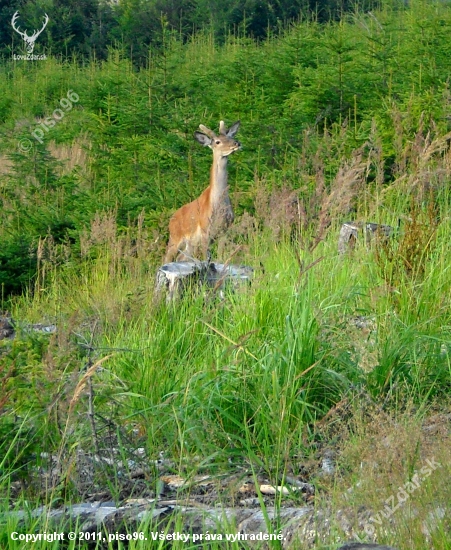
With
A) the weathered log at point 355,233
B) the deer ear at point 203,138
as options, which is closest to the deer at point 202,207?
the deer ear at point 203,138

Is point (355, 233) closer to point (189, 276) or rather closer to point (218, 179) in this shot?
point (189, 276)

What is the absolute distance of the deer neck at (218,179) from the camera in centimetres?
1052

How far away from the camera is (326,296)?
560cm

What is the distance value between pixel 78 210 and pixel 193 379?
7.51 meters

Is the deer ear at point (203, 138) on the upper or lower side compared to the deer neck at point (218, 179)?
upper

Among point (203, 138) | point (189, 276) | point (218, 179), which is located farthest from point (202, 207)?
point (189, 276)

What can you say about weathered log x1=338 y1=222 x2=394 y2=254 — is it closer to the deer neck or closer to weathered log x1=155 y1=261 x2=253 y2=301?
weathered log x1=155 y1=261 x2=253 y2=301

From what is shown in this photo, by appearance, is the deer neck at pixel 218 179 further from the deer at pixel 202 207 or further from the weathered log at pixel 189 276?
the weathered log at pixel 189 276

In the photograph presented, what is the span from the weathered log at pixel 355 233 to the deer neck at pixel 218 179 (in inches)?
134

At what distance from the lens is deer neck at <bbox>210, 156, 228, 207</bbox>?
10516 mm

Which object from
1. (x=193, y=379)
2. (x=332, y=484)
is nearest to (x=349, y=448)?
(x=332, y=484)

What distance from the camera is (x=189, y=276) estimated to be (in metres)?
6.90

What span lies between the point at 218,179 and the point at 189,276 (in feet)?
13.1

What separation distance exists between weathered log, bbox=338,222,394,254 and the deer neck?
3.40 metres
